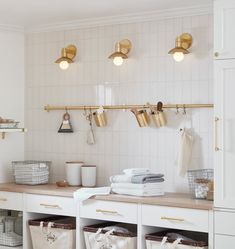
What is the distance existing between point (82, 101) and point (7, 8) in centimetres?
108

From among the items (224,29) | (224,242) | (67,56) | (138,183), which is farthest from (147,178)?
(67,56)

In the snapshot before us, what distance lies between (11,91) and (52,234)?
4.90ft

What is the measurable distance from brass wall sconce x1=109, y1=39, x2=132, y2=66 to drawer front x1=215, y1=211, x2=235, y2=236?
162 centimetres

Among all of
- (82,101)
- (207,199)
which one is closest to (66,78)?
(82,101)

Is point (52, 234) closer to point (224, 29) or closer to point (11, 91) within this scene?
point (11, 91)

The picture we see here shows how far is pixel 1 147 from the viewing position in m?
5.68

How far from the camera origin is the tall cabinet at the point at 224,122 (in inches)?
166

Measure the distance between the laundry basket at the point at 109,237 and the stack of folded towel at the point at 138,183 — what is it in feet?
1.01

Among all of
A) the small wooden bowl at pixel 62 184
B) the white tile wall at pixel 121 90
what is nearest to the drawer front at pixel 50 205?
the small wooden bowl at pixel 62 184

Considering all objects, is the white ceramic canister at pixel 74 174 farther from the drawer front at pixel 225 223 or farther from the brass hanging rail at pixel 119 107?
the drawer front at pixel 225 223

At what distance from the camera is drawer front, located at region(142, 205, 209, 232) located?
430cm

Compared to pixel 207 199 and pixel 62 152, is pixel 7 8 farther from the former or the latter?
pixel 207 199

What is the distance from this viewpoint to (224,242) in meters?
4.21

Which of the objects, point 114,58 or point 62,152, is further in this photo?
point 62,152
